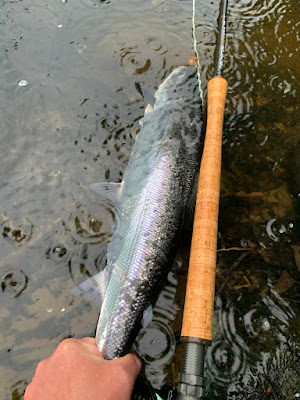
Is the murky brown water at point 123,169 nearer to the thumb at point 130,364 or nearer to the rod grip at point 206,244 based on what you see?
the thumb at point 130,364

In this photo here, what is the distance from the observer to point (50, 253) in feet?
11.4

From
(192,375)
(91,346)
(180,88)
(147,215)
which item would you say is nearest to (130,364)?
(91,346)

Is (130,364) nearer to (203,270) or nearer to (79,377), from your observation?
(79,377)

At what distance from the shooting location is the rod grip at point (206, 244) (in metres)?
2.35

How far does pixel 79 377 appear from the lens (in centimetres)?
223

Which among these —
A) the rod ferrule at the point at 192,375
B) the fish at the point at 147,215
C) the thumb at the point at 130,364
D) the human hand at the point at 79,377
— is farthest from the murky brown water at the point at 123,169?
the rod ferrule at the point at 192,375

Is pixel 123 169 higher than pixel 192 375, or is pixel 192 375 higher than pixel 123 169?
pixel 123 169

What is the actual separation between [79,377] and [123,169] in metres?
2.39

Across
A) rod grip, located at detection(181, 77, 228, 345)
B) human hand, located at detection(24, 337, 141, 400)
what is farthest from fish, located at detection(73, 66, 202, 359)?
rod grip, located at detection(181, 77, 228, 345)

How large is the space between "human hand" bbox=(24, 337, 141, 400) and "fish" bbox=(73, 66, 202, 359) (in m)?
0.23

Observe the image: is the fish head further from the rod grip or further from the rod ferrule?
the rod ferrule

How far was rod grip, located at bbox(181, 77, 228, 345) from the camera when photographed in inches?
92.4

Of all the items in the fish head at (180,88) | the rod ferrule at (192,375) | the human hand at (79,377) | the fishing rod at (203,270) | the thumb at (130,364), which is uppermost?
the fish head at (180,88)

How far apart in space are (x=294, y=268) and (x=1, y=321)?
3.20 m
